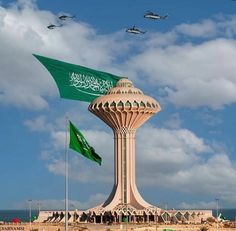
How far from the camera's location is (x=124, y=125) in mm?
136000

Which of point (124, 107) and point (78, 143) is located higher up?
point (124, 107)

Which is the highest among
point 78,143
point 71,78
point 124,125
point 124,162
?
point 124,125

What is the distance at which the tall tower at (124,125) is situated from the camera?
13325 centimetres

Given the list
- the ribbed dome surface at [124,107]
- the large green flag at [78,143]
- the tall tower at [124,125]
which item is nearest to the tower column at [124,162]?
the tall tower at [124,125]

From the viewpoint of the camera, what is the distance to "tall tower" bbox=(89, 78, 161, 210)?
133250mm

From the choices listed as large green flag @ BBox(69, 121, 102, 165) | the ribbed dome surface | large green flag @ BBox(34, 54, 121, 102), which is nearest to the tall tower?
the ribbed dome surface

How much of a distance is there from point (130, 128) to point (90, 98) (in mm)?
37463

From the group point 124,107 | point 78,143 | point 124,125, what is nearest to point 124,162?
point 124,125

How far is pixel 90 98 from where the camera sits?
99.8m

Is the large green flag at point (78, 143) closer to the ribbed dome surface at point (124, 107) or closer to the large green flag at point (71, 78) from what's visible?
the large green flag at point (71, 78)

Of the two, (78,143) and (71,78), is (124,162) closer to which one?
(71,78)

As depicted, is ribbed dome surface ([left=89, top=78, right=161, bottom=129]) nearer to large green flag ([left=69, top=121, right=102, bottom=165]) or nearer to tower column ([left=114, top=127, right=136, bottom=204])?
tower column ([left=114, top=127, right=136, bottom=204])

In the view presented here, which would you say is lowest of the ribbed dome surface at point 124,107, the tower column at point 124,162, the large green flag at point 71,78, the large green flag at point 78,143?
the large green flag at point 78,143

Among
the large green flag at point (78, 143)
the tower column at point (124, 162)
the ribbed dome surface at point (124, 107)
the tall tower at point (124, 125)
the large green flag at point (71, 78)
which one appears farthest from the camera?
the tower column at point (124, 162)
